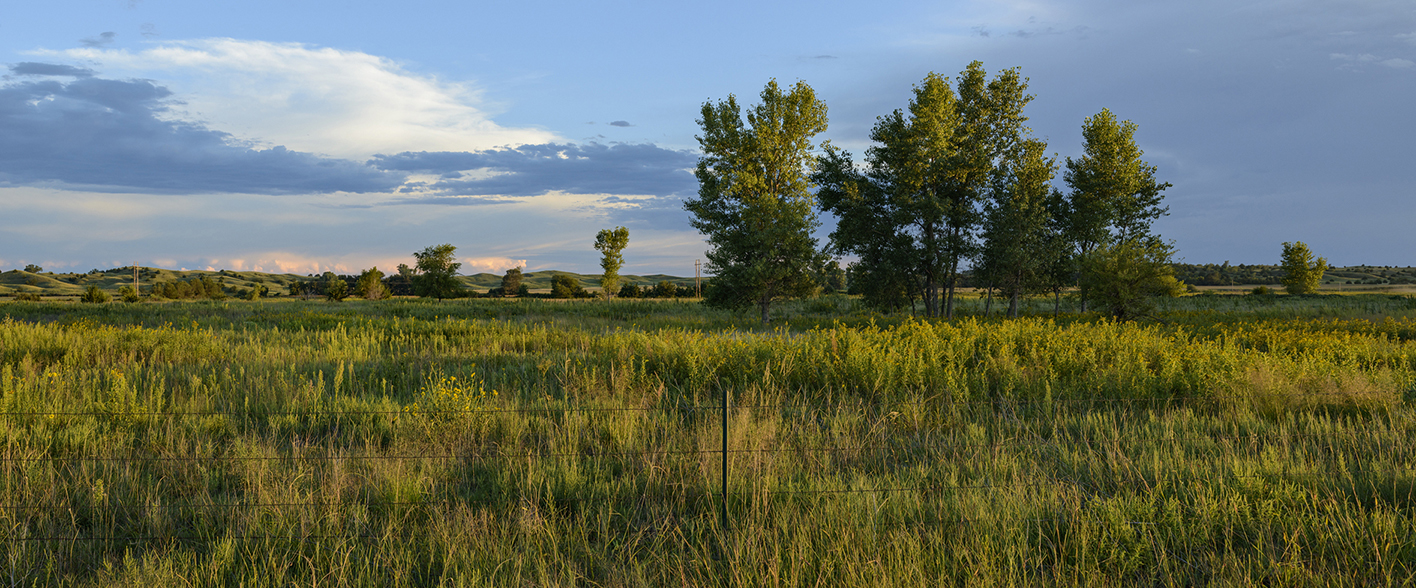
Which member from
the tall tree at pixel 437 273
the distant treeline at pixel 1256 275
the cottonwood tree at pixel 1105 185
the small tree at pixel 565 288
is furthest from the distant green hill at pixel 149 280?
the distant treeline at pixel 1256 275

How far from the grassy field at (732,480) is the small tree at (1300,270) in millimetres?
73396

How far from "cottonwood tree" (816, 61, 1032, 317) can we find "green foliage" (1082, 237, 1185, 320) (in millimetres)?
6095

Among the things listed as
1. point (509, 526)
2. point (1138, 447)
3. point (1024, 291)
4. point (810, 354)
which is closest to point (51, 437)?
point (509, 526)

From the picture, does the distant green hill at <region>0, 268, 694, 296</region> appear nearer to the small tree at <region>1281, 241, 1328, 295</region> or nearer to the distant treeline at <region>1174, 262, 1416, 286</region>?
the small tree at <region>1281, 241, 1328, 295</region>

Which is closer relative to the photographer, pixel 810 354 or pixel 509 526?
pixel 509 526

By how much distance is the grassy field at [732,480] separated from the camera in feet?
12.0

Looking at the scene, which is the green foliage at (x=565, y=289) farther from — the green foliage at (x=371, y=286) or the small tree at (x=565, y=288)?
the green foliage at (x=371, y=286)

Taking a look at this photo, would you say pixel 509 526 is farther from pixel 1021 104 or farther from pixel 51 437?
pixel 1021 104

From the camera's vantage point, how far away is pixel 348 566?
3570 millimetres

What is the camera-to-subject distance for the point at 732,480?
4.65m

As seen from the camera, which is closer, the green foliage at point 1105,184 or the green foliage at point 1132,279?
the green foliage at point 1132,279

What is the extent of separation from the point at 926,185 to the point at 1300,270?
2388 inches

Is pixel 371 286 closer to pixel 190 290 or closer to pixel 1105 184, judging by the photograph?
pixel 190 290

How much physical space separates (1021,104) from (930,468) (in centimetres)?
3111
